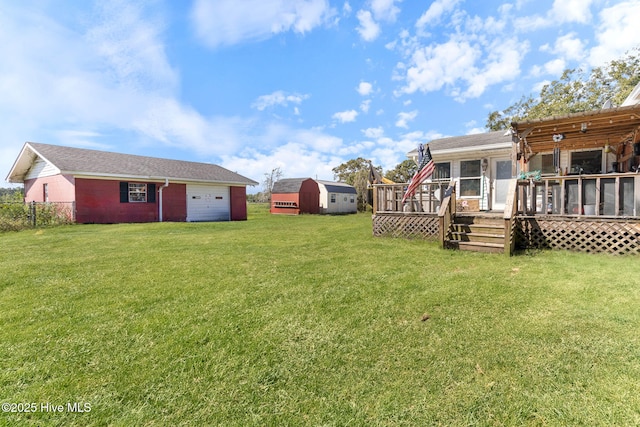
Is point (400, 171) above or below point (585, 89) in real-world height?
below

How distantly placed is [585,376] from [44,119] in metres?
23.1

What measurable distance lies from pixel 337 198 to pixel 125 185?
19273 mm

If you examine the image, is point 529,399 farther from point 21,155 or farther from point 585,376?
point 21,155

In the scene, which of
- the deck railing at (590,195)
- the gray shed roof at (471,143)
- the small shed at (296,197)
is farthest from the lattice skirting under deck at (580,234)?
the small shed at (296,197)

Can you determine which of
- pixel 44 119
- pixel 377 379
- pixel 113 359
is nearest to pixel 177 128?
pixel 44 119

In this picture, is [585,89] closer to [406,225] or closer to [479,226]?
[479,226]

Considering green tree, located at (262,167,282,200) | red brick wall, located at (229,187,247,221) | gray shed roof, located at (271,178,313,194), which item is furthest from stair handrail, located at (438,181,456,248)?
green tree, located at (262,167,282,200)

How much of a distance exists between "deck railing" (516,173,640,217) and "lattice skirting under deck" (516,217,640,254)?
0.20m

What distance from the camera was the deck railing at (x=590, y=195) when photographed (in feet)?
18.8

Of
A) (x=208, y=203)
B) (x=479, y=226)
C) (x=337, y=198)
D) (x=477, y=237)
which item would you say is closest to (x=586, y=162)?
(x=479, y=226)

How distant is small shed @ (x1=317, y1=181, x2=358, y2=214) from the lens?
2900cm

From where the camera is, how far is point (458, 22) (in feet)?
39.0

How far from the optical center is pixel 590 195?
6148 mm

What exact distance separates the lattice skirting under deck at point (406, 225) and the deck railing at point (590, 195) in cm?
202
